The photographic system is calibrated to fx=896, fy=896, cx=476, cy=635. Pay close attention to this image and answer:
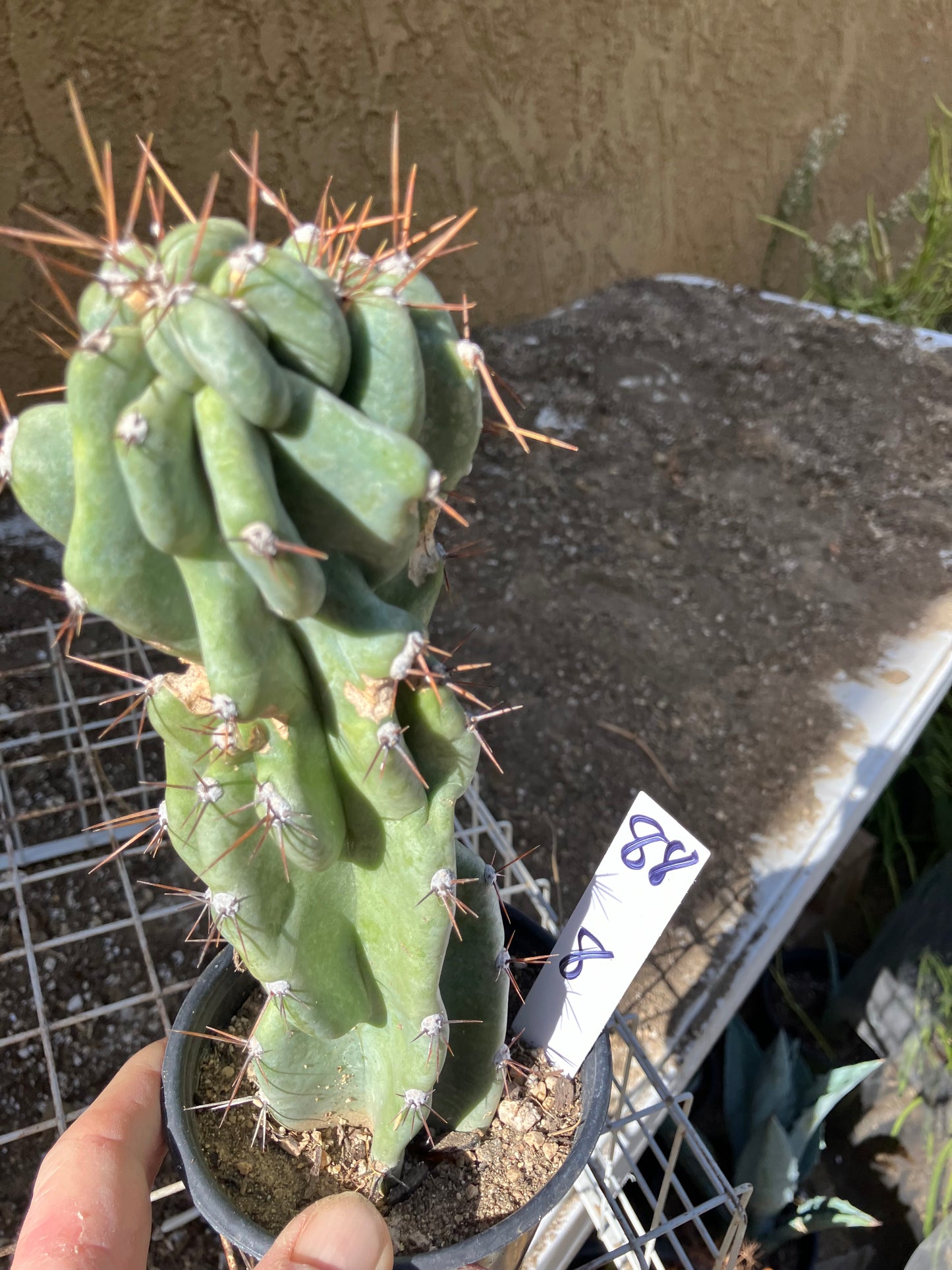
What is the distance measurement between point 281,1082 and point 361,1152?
0.10 m

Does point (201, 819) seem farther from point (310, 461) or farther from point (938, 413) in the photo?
point (938, 413)

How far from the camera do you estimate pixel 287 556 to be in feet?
1.23

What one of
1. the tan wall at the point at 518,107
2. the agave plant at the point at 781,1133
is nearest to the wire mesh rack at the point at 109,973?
the agave plant at the point at 781,1133

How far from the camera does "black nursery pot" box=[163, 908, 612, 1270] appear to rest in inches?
22.5

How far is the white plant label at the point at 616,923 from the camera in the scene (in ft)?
2.11

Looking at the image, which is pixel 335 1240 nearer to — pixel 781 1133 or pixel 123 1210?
pixel 123 1210

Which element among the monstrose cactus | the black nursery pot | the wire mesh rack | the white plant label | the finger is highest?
the monstrose cactus

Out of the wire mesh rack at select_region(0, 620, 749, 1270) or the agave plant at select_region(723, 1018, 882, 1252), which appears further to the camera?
the agave plant at select_region(723, 1018, 882, 1252)

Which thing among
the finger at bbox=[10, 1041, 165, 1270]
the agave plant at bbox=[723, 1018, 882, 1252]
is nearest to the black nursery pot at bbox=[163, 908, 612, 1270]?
the finger at bbox=[10, 1041, 165, 1270]

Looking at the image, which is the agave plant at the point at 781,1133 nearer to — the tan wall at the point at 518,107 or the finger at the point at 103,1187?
the finger at the point at 103,1187

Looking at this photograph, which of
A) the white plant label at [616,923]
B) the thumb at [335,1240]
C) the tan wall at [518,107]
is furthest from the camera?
the tan wall at [518,107]

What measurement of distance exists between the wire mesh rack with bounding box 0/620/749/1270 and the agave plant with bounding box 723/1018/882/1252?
0.22 ft

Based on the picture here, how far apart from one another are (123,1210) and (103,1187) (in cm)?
2

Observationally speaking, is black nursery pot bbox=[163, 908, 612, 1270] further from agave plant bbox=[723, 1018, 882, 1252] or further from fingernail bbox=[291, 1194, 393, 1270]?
agave plant bbox=[723, 1018, 882, 1252]
